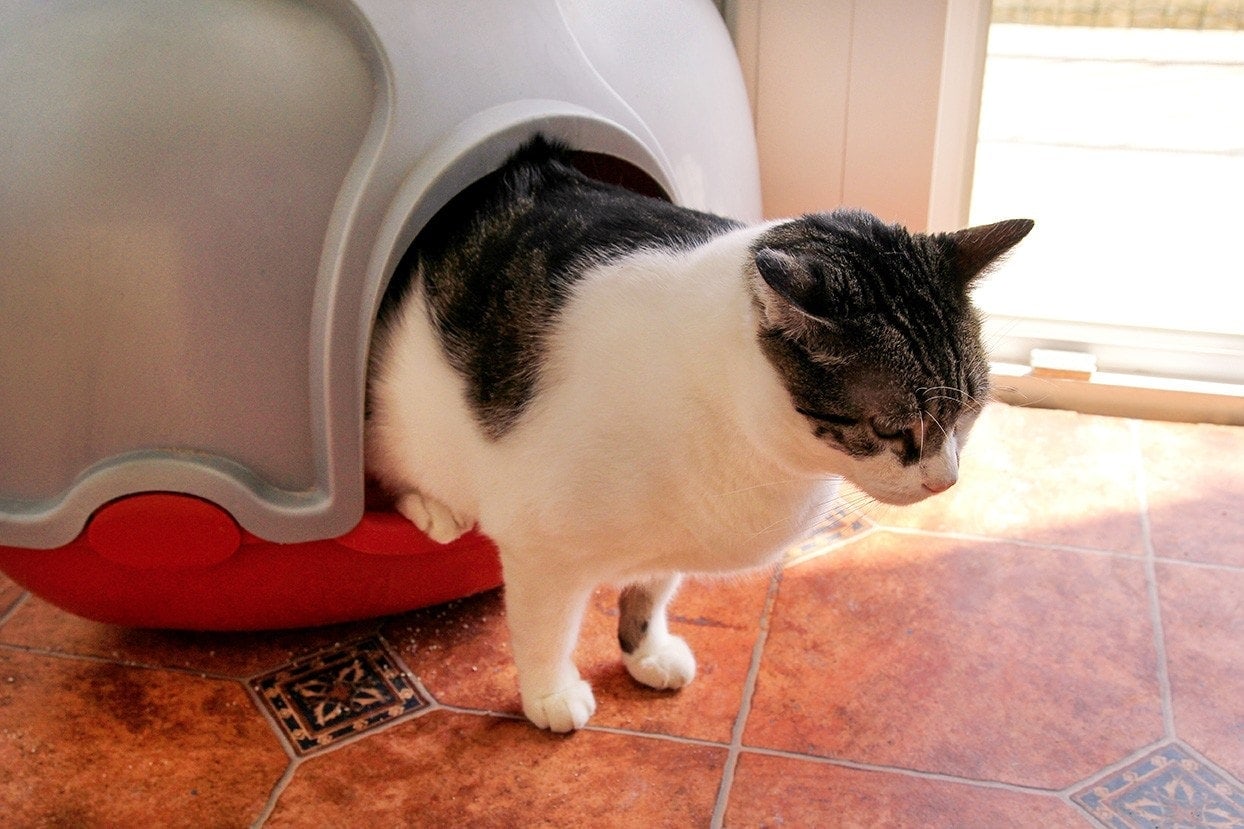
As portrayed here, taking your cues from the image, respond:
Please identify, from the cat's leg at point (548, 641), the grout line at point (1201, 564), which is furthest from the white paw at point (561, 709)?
the grout line at point (1201, 564)

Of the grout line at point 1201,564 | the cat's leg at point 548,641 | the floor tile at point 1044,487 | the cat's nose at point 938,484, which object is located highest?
the cat's nose at point 938,484

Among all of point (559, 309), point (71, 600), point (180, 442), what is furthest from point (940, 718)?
point (71, 600)

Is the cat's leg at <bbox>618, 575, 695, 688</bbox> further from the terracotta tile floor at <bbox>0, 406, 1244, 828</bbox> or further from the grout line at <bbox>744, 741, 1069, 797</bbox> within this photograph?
the grout line at <bbox>744, 741, 1069, 797</bbox>

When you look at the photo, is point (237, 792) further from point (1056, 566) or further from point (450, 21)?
point (1056, 566)

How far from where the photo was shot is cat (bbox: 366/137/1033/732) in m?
1.00

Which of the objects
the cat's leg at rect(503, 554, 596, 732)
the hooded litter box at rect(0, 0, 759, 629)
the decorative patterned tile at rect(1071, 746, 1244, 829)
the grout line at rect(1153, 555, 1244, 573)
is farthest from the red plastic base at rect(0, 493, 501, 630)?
the grout line at rect(1153, 555, 1244, 573)

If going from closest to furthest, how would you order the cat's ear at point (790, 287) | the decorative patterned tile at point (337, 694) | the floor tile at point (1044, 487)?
the cat's ear at point (790, 287) → the decorative patterned tile at point (337, 694) → the floor tile at point (1044, 487)

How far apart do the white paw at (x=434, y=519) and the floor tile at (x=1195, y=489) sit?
39.0 inches

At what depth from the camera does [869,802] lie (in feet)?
4.05

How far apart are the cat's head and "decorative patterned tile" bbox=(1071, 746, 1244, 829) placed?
44cm

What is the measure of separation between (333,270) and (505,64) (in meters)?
0.31

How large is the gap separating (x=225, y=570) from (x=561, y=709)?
408 millimetres

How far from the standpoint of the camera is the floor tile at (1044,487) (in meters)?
1.71

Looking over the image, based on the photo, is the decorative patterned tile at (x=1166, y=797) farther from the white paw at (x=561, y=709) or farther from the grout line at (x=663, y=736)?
the white paw at (x=561, y=709)
